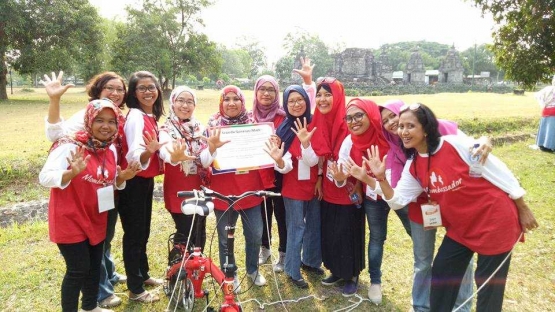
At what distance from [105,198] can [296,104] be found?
1697mm

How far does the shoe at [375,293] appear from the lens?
3.44 m

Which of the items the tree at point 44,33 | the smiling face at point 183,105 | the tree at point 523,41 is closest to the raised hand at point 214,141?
the smiling face at point 183,105

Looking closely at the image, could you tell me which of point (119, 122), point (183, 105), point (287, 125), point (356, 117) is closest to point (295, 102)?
point (287, 125)

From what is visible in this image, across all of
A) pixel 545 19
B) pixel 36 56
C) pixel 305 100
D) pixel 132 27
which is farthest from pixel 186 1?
A: pixel 305 100

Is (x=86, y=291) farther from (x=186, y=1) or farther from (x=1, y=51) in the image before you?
(x=186, y=1)

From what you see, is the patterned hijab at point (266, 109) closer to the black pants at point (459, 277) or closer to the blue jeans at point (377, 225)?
the blue jeans at point (377, 225)

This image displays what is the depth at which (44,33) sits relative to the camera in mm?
23844

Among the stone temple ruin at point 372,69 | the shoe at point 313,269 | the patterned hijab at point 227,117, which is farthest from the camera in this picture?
the stone temple ruin at point 372,69

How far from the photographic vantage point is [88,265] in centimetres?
278

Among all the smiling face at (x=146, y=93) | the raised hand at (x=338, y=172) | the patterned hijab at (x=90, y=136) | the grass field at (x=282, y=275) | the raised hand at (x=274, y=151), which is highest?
the smiling face at (x=146, y=93)

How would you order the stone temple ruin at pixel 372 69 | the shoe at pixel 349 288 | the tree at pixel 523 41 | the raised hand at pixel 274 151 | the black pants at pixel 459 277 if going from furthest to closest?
the stone temple ruin at pixel 372 69 < the tree at pixel 523 41 < the shoe at pixel 349 288 < the raised hand at pixel 274 151 < the black pants at pixel 459 277

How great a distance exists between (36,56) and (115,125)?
83.6ft

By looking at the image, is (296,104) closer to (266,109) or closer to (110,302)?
(266,109)

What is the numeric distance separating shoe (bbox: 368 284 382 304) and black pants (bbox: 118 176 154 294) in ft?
6.64
